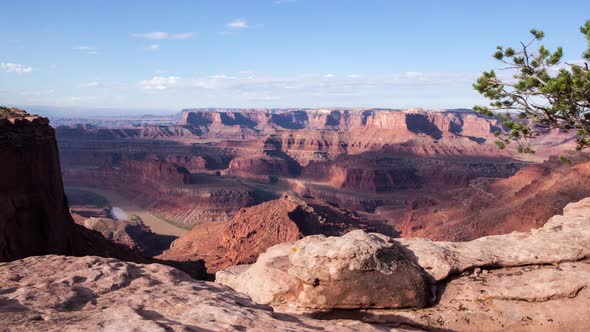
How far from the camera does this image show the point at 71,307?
A: 6449 mm

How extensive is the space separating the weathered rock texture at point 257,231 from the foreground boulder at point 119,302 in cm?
3333

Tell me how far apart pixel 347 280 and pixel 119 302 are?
543 cm

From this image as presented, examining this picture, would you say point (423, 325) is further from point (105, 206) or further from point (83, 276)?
point (105, 206)

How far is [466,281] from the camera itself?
10883 millimetres

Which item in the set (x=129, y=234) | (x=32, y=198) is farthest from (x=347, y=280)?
(x=129, y=234)

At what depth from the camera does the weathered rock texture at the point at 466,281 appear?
9.73m

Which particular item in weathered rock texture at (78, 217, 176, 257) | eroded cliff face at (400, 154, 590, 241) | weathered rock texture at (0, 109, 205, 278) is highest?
weathered rock texture at (0, 109, 205, 278)

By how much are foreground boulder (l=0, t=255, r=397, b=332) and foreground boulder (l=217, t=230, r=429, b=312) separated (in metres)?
2.60

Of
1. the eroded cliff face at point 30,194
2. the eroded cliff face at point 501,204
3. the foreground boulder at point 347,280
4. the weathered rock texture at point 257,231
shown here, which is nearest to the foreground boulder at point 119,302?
the foreground boulder at point 347,280

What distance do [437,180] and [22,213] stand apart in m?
89.2

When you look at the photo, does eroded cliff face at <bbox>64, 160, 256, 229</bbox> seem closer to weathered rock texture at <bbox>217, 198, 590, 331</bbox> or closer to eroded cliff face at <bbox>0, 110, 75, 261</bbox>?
eroded cliff face at <bbox>0, 110, 75, 261</bbox>

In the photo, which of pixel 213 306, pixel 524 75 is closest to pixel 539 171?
pixel 524 75

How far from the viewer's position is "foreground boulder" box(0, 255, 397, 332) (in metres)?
5.60

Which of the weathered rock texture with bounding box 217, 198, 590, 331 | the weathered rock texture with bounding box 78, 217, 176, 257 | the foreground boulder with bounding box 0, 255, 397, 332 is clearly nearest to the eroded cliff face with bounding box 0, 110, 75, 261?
the foreground boulder with bounding box 0, 255, 397, 332
